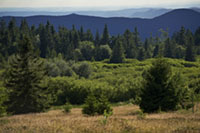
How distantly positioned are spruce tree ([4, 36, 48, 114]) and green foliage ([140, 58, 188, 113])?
46.5 ft

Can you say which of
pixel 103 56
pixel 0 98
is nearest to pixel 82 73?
pixel 103 56

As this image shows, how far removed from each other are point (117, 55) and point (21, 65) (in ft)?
205

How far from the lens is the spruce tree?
89.0 ft

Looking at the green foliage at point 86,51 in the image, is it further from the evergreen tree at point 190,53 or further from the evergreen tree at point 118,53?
the evergreen tree at point 190,53

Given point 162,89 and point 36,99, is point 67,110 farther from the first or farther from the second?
point 162,89

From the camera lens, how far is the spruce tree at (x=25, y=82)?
27.1 m

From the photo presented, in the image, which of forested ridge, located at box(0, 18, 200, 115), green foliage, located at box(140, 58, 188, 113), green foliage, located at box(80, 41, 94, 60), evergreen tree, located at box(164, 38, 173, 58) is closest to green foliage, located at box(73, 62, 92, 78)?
forested ridge, located at box(0, 18, 200, 115)

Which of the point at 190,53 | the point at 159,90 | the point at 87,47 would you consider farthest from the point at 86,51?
the point at 159,90

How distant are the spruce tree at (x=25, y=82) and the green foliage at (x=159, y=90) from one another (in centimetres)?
1416

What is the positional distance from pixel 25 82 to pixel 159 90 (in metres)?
16.3

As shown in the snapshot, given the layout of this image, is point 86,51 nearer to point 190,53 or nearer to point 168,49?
point 168,49

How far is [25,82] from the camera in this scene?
1078 inches

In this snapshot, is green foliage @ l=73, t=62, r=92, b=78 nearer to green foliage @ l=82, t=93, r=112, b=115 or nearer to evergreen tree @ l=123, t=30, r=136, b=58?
evergreen tree @ l=123, t=30, r=136, b=58

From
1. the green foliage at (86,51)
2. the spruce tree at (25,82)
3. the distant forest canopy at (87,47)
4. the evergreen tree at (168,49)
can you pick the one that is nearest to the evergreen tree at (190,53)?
the distant forest canopy at (87,47)
